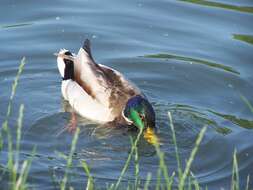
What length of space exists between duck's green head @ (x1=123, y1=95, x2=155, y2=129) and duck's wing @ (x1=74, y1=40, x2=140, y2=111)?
0.19 meters

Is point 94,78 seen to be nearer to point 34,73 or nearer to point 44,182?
point 34,73

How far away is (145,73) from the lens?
32.4 feet

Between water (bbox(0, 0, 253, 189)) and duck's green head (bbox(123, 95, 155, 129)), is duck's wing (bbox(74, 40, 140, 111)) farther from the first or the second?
water (bbox(0, 0, 253, 189))

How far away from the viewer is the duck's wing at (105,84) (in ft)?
29.8

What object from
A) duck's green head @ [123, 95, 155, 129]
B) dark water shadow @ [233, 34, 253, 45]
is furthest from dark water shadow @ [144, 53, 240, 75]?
duck's green head @ [123, 95, 155, 129]

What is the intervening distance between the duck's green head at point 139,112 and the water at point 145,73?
20 centimetres

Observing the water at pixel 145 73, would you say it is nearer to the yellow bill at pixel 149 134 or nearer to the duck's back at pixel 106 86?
the yellow bill at pixel 149 134

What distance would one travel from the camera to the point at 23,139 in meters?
8.04

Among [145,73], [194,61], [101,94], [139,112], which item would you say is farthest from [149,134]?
[194,61]

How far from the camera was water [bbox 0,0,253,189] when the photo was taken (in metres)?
7.77

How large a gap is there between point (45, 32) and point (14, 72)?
4.27 ft

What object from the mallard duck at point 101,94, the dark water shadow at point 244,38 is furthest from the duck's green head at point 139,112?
the dark water shadow at point 244,38

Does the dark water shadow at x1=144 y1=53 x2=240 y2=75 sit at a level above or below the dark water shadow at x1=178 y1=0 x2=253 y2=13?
below

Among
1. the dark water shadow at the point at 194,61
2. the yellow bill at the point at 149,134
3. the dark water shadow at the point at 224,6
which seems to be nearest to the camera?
the yellow bill at the point at 149,134
